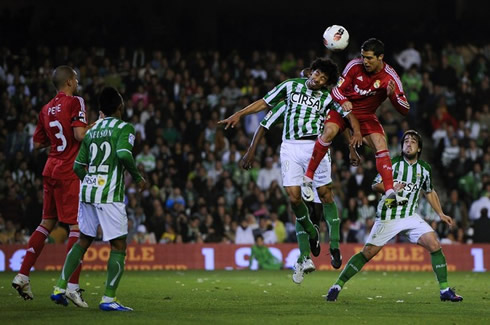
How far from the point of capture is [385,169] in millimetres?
12266

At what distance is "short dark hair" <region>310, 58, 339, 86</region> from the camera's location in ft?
40.1

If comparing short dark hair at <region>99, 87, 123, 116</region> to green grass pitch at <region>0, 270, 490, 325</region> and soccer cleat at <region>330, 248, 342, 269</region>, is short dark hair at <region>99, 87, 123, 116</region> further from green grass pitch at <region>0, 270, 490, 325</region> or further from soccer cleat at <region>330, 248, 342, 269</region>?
soccer cleat at <region>330, 248, 342, 269</region>

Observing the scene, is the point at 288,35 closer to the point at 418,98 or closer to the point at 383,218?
the point at 418,98

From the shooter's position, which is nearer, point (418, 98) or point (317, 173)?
point (317, 173)

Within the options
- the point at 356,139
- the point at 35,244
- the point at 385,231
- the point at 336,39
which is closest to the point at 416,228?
the point at 385,231

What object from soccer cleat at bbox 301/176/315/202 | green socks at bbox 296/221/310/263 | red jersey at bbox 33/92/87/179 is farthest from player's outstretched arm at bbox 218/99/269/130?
red jersey at bbox 33/92/87/179

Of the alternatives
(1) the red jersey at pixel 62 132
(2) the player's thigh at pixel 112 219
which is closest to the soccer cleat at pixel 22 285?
(1) the red jersey at pixel 62 132

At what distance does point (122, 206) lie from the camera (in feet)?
33.8

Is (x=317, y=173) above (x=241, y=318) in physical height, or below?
above

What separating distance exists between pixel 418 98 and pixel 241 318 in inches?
646

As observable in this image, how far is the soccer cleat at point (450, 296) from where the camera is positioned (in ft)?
39.0

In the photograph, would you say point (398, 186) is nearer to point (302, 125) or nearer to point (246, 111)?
point (302, 125)

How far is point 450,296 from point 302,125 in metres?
2.87

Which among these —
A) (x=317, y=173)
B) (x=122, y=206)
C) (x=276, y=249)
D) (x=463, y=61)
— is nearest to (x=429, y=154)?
(x=463, y=61)
